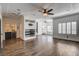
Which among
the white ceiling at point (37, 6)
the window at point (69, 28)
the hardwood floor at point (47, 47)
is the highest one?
the white ceiling at point (37, 6)

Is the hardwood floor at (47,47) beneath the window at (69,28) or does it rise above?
beneath

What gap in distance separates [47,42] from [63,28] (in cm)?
170

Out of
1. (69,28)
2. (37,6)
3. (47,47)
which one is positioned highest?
(37,6)

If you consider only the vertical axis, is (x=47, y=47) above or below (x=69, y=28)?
below

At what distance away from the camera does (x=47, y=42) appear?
6.12 metres

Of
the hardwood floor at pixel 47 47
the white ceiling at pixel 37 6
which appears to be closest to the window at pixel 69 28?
the hardwood floor at pixel 47 47

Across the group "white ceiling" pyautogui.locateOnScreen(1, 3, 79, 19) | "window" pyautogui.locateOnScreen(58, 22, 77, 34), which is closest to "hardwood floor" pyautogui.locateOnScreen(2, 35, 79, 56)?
"window" pyautogui.locateOnScreen(58, 22, 77, 34)

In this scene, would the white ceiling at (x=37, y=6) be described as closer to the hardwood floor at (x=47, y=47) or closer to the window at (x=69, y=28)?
the window at (x=69, y=28)

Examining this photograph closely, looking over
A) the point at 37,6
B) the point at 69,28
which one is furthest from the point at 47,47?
the point at 37,6

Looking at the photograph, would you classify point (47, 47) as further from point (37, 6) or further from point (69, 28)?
point (37, 6)

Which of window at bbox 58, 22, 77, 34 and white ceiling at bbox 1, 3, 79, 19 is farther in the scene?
window at bbox 58, 22, 77, 34

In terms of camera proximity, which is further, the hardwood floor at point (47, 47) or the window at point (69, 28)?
the hardwood floor at point (47, 47)

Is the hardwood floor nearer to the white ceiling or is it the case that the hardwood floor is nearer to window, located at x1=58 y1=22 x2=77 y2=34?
window, located at x1=58 y1=22 x2=77 y2=34

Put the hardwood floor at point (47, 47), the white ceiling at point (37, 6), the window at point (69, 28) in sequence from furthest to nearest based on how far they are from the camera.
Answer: the hardwood floor at point (47, 47) < the window at point (69, 28) < the white ceiling at point (37, 6)
